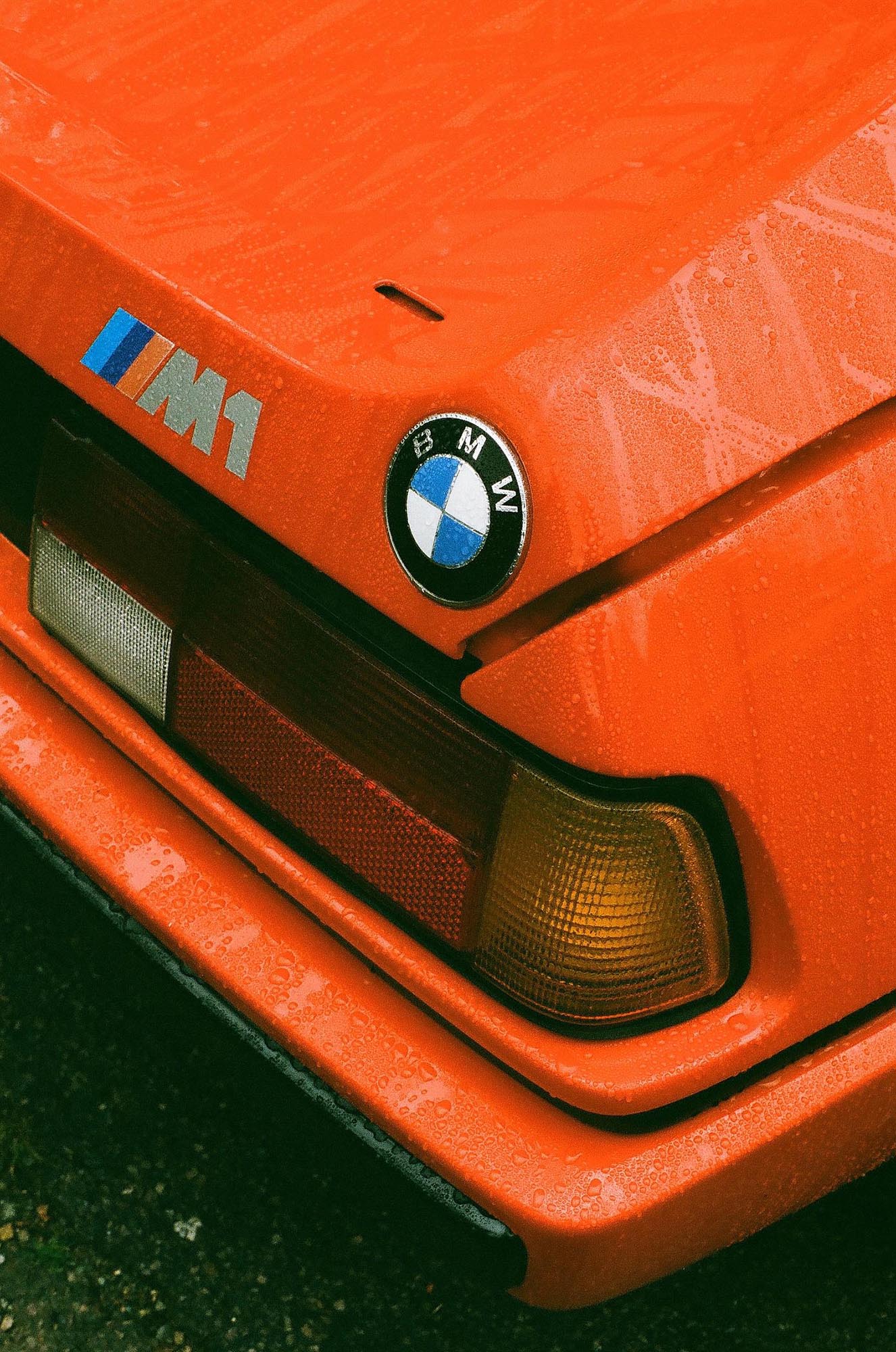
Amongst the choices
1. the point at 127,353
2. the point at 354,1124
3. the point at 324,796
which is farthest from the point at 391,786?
the point at 127,353

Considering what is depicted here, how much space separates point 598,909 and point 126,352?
74cm

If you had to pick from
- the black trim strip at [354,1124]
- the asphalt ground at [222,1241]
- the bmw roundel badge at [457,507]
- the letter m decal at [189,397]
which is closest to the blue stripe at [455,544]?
the bmw roundel badge at [457,507]

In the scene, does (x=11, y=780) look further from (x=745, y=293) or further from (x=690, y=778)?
(x=745, y=293)

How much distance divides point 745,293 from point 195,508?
0.62 m

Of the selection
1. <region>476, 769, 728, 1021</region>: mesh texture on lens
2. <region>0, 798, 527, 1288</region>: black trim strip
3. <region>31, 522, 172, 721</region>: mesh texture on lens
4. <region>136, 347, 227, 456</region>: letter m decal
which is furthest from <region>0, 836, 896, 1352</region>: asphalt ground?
<region>136, 347, 227, 456</region>: letter m decal

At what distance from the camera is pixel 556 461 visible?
1189 mm

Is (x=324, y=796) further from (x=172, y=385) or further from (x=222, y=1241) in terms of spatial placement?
(x=222, y=1241)

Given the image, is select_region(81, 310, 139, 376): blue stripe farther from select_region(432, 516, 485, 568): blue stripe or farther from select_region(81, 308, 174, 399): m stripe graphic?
select_region(432, 516, 485, 568): blue stripe

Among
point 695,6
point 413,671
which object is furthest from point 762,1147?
point 695,6

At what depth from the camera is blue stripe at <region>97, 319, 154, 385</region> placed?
4.61 feet

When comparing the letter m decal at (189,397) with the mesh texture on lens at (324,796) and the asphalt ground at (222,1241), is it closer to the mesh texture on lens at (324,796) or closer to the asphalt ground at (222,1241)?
the mesh texture on lens at (324,796)

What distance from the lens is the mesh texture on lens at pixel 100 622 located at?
1580 millimetres

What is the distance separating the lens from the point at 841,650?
4.29ft

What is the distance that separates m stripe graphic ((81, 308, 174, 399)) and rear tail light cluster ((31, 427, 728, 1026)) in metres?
0.14
